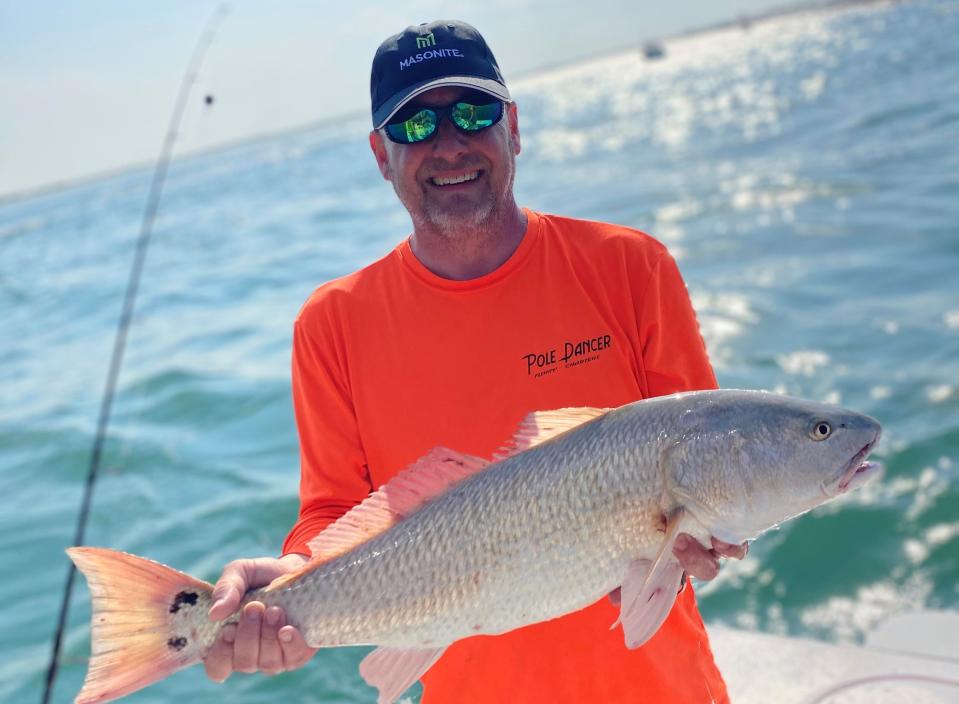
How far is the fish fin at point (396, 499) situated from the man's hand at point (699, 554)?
0.60 m

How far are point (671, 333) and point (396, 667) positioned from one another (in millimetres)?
1295

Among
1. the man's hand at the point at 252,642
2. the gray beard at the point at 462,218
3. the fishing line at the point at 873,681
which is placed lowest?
the fishing line at the point at 873,681

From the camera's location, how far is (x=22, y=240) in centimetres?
5138

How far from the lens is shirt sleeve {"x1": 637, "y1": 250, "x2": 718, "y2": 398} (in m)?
2.69

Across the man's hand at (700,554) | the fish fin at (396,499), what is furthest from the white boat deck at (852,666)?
the fish fin at (396,499)

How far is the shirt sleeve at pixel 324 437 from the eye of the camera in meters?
2.82

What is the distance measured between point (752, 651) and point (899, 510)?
299 centimetres

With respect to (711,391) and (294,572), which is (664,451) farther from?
(294,572)

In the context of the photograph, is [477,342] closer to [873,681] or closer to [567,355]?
[567,355]

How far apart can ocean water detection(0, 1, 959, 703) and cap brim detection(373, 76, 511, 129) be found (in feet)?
10.2

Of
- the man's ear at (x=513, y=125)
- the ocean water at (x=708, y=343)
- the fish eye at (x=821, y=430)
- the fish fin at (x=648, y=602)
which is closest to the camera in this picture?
the fish fin at (x=648, y=602)

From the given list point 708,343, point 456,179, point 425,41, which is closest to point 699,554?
point 456,179

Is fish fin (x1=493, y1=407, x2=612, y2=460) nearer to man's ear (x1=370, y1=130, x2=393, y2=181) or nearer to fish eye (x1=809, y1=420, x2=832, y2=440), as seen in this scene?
fish eye (x1=809, y1=420, x2=832, y2=440)

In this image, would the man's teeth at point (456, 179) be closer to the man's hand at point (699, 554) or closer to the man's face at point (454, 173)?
Result: the man's face at point (454, 173)
